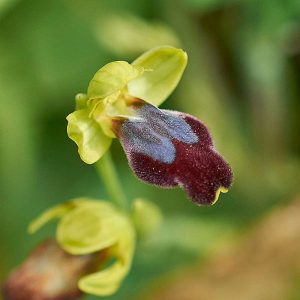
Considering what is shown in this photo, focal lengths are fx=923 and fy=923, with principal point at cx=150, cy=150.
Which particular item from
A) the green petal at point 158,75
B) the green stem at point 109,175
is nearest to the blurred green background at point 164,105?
the green stem at point 109,175

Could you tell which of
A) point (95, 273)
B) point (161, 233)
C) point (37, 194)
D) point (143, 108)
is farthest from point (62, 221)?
point (37, 194)

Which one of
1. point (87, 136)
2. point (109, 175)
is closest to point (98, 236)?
point (109, 175)

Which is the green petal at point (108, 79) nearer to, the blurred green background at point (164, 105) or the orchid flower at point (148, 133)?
the orchid flower at point (148, 133)

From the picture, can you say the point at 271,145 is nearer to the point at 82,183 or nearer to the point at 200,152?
the point at 82,183

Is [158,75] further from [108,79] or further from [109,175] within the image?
[109,175]

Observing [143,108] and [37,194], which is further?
[37,194]

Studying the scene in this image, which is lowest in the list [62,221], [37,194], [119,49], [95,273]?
[95,273]

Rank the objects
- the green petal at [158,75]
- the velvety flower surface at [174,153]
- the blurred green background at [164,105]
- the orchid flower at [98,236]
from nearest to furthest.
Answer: the velvety flower surface at [174,153]
the green petal at [158,75]
the orchid flower at [98,236]
the blurred green background at [164,105]

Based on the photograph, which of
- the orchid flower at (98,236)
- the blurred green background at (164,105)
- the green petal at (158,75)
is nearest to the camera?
the green petal at (158,75)
